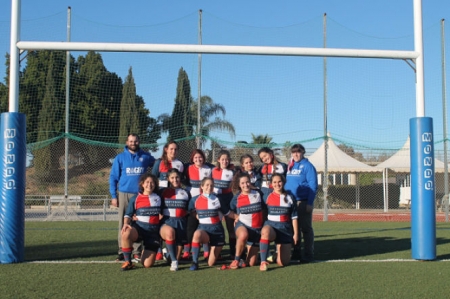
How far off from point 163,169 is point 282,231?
1.85 metres

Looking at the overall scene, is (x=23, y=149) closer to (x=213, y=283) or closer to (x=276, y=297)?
(x=213, y=283)

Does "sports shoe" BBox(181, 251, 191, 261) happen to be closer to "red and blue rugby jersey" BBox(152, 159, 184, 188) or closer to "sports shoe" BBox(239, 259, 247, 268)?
"sports shoe" BBox(239, 259, 247, 268)

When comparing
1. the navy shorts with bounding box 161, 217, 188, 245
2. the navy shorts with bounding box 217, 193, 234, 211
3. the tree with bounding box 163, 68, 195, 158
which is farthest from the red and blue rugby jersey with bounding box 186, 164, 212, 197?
the tree with bounding box 163, 68, 195, 158

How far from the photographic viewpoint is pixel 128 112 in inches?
740

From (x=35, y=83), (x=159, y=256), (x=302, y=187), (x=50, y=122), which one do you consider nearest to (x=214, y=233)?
(x=159, y=256)

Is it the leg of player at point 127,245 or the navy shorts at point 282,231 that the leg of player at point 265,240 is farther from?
the leg of player at point 127,245

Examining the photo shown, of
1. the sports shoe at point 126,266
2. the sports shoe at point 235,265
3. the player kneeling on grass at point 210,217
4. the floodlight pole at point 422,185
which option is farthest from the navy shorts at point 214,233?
the floodlight pole at point 422,185

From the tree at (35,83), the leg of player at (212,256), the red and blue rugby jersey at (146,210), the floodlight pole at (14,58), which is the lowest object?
the leg of player at (212,256)

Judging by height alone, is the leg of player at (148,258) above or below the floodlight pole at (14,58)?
below

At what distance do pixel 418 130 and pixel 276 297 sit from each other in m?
3.50

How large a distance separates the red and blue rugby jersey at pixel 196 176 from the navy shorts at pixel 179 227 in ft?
1.88

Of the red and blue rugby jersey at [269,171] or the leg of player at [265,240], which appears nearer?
the leg of player at [265,240]

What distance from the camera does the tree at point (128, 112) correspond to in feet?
59.0

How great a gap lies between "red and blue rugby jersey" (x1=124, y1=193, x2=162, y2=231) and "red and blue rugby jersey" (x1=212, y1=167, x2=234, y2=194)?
965 millimetres
